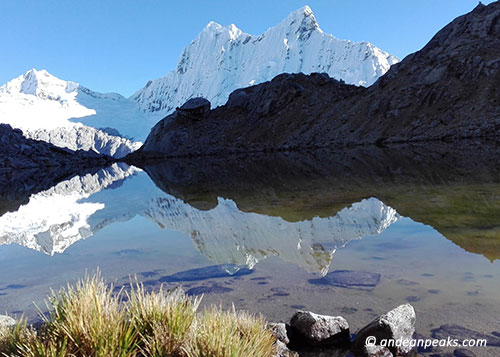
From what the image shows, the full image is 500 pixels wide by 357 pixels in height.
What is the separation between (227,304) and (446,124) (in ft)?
242

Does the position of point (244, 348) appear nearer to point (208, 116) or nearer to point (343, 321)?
point (343, 321)

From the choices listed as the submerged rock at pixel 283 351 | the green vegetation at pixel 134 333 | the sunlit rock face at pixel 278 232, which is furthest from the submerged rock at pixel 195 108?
the green vegetation at pixel 134 333

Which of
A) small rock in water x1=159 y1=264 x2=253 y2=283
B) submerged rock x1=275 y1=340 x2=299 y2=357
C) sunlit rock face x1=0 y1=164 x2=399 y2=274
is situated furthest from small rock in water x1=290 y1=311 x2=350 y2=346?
small rock in water x1=159 y1=264 x2=253 y2=283

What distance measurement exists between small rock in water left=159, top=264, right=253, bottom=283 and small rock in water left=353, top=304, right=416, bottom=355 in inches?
177

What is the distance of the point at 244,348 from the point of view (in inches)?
170

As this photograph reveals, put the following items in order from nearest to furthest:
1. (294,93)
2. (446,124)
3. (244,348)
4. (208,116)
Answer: (244,348) → (446,124) → (294,93) → (208,116)

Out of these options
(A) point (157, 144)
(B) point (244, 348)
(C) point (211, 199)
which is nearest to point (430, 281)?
(B) point (244, 348)

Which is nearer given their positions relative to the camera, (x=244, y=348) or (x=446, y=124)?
(x=244, y=348)

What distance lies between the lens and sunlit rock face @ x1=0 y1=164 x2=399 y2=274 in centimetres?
1171

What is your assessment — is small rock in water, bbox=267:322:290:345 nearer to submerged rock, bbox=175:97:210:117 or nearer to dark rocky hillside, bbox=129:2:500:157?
dark rocky hillside, bbox=129:2:500:157

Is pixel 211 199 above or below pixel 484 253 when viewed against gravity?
above

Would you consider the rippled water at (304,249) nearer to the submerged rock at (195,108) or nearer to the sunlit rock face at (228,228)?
the sunlit rock face at (228,228)

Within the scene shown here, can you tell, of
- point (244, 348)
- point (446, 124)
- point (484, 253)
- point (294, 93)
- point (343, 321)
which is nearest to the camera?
point (244, 348)

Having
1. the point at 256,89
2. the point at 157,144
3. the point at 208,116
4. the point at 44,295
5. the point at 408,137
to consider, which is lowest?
the point at 44,295
